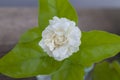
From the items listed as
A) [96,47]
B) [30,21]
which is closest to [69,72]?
[96,47]

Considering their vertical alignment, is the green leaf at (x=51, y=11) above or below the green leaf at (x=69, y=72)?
above

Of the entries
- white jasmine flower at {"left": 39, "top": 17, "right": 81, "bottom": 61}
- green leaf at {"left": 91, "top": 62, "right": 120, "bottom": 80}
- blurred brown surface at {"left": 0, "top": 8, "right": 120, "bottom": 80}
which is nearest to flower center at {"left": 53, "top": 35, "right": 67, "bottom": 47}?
white jasmine flower at {"left": 39, "top": 17, "right": 81, "bottom": 61}

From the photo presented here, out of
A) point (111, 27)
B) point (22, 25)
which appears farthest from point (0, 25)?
point (111, 27)

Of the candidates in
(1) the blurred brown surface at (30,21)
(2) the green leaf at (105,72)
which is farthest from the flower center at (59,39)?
(1) the blurred brown surface at (30,21)

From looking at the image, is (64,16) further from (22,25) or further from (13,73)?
(22,25)

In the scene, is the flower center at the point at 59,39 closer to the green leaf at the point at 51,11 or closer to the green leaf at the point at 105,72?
the green leaf at the point at 51,11

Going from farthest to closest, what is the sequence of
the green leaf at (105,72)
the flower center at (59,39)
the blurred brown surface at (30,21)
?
1. the blurred brown surface at (30,21)
2. the green leaf at (105,72)
3. the flower center at (59,39)
